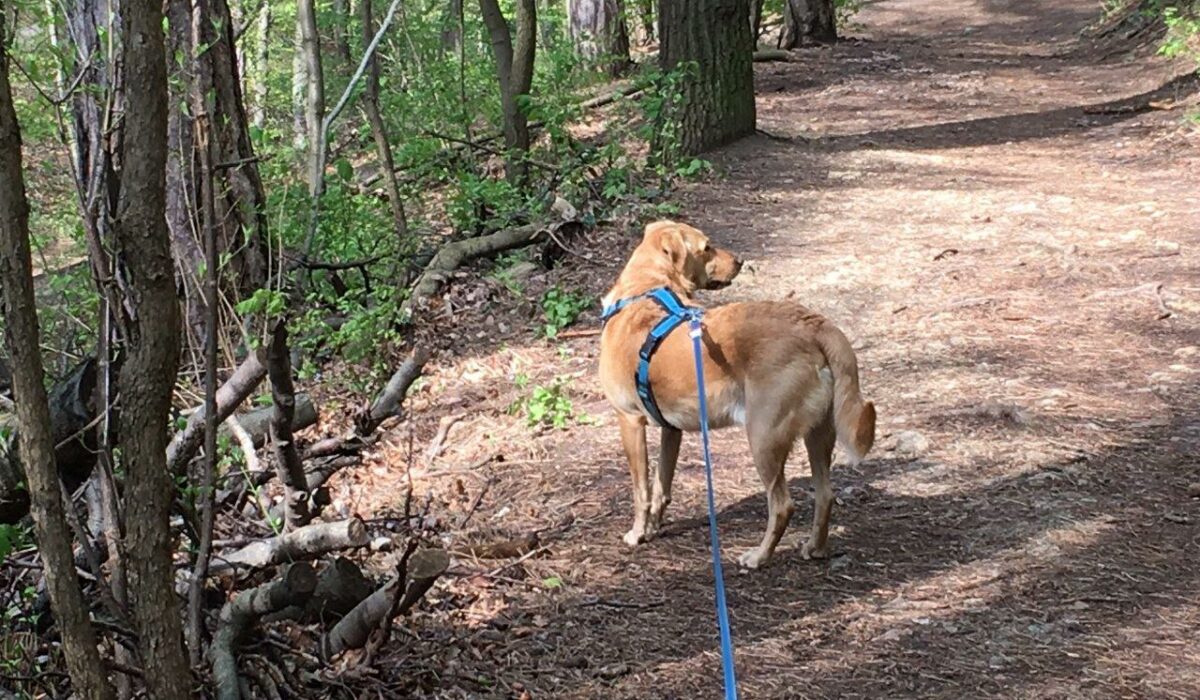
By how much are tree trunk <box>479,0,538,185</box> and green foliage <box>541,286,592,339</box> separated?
2.81 meters

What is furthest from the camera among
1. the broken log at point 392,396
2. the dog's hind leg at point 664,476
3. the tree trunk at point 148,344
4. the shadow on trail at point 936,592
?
the broken log at point 392,396

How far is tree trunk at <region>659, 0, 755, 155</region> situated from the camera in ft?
33.7

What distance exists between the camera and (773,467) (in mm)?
4363

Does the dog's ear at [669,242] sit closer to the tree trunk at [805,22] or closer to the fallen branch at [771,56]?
the fallen branch at [771,56]

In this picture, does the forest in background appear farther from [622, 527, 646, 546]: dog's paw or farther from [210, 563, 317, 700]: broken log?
[622, 527, 646, 546]: dog's paw

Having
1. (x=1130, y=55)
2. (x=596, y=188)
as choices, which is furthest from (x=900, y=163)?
(x=1130, y=55)

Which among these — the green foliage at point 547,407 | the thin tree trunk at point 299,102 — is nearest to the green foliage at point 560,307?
the green foliage at point 547,407

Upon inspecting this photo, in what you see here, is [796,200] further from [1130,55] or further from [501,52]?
[1130,55]

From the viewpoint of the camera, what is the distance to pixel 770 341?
4320mm

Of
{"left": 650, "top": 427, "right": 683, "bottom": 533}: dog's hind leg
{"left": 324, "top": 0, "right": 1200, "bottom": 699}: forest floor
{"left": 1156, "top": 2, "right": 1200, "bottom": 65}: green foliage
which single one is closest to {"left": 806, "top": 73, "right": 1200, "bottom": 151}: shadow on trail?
{"left": 1156, "top": 2, "right": 1200, "bottom": 65}: green foliage

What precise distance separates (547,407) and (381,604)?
2.81 metres

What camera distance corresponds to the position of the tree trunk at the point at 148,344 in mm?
2660

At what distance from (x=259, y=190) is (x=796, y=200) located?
481 centimetres

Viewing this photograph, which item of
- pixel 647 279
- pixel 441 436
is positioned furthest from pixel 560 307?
pixel 647 279
